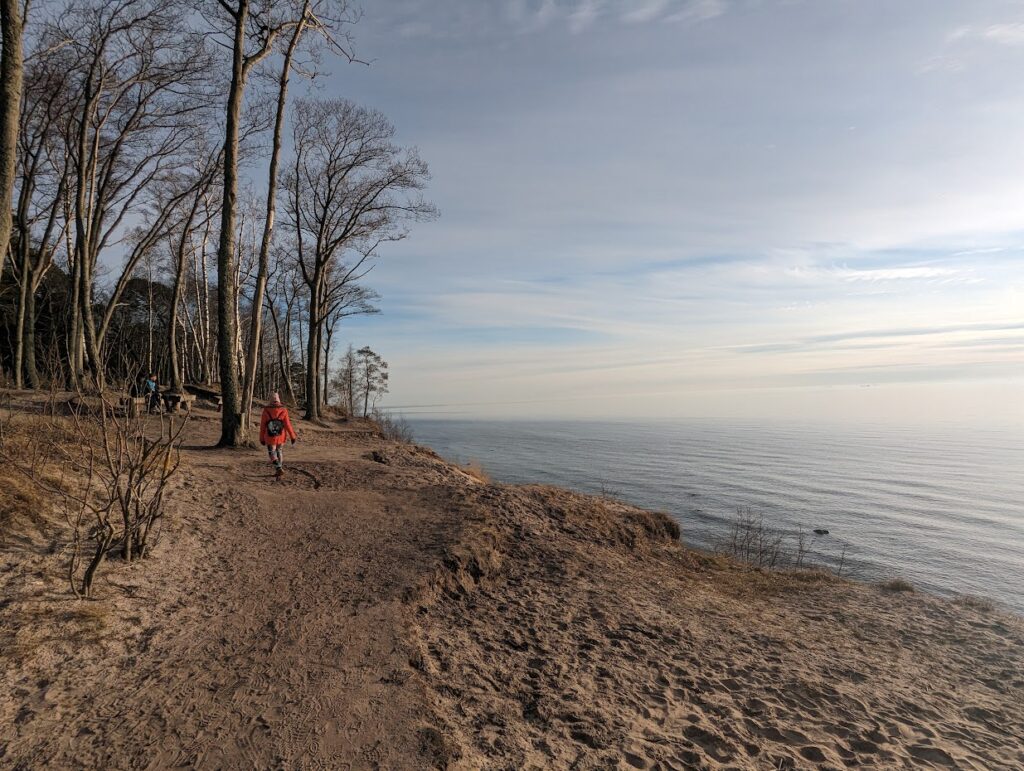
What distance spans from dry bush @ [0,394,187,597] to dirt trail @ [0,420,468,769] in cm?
35

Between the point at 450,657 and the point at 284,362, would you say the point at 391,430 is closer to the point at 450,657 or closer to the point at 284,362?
the point at 284,362

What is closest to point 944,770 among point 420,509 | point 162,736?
point 162,736

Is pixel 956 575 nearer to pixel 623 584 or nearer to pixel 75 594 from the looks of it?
pixel 623 584

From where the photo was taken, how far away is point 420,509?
9.28m

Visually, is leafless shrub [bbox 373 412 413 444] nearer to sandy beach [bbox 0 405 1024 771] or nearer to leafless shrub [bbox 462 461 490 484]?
leafless shrub [bbox 462 461 490 484]

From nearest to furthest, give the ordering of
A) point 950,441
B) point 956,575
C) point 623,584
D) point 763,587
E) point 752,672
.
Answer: point 752,672
point 623,584
point 763,587
point 956,575
point 950,441

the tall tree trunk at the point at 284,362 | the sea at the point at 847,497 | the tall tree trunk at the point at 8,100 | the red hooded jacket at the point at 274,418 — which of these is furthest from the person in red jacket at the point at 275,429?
the tall tree trunk at the point at 284,362

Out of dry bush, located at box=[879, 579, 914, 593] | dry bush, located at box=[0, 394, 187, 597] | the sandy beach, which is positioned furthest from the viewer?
dry bush, located at box=[879, 579, 914, 593]

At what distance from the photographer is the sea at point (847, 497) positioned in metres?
17.6

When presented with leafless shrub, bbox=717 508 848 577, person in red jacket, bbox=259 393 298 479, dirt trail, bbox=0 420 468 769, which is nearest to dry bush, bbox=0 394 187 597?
dirt trail, bbox=0 420 468 769

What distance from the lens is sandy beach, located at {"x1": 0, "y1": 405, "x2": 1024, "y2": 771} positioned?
3.68m

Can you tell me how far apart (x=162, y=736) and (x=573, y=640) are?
390 cm

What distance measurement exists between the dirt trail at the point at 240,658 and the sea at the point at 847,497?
46.2 feet

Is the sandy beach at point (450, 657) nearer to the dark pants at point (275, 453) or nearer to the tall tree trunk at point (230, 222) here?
the dark pants at point (275, 453)
